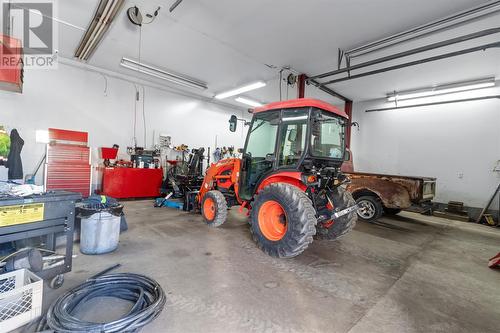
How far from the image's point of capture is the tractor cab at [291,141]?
2797 mm

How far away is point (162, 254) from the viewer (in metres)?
2.58

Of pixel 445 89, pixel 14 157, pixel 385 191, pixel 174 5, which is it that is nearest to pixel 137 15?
pixel 174 5

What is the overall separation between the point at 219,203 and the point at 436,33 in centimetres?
475

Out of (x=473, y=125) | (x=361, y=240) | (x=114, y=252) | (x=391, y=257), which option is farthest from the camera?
(x=473, y=125)

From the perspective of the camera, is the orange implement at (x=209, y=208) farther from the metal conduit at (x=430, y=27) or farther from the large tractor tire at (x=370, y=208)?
Result: the metal conduit at (x=430, y=27)

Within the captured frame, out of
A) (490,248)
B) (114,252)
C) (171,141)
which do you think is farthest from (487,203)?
(171,141)

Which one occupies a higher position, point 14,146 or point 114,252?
point 14,146

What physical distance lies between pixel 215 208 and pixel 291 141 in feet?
5.64

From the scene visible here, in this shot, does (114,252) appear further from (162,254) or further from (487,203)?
(487,203)

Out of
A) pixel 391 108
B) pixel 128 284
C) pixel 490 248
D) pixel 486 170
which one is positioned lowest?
pixel 490 248

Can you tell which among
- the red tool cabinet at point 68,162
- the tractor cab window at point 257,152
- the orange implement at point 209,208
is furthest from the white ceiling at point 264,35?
the orange implement at point 209,208

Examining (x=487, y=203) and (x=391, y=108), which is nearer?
(x=487, y=203)

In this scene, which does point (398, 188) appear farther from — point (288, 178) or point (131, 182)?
point (131, 182)

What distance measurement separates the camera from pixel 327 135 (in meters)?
3.12
